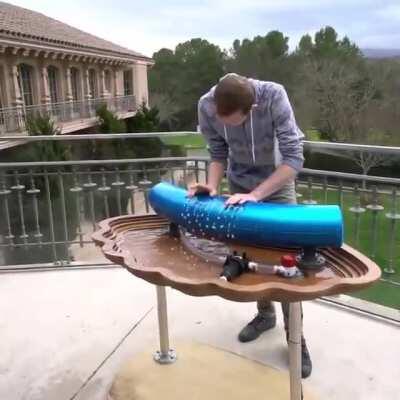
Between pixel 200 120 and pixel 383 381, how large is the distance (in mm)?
1585

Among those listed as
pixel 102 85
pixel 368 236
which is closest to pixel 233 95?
pixel 368 236

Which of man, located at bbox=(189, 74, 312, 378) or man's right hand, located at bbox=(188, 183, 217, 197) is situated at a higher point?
man, located at bbox=(189, 74, 312, 378)

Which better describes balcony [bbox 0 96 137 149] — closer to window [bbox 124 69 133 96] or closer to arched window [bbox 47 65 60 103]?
arched window [bbox 47 65 60 103]

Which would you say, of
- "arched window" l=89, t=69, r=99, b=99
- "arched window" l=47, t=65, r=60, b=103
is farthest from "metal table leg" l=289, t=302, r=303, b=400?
"arched window" l=89, t=69, r=99, b=99

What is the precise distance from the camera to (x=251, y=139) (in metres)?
2.06

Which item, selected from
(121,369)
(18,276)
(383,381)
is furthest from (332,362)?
(18,276)

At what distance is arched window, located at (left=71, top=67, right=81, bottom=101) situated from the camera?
67.2 feet

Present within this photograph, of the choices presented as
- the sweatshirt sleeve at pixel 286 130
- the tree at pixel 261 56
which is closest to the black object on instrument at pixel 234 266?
the sweatshirt sleeve at pixel 286 130

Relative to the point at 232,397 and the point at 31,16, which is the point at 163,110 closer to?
the point at 31,16

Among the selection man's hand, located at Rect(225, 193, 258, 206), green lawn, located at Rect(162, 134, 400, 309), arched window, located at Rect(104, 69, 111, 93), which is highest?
arched window, located at Rect(104, 69, 111, 93)

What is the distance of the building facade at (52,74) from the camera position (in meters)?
14.7

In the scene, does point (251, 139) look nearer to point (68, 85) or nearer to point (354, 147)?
point (354, 147)

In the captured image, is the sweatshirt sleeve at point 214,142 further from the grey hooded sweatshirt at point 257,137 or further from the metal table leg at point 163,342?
the metal table leg at point 163,342

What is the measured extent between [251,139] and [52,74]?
1865 cm
